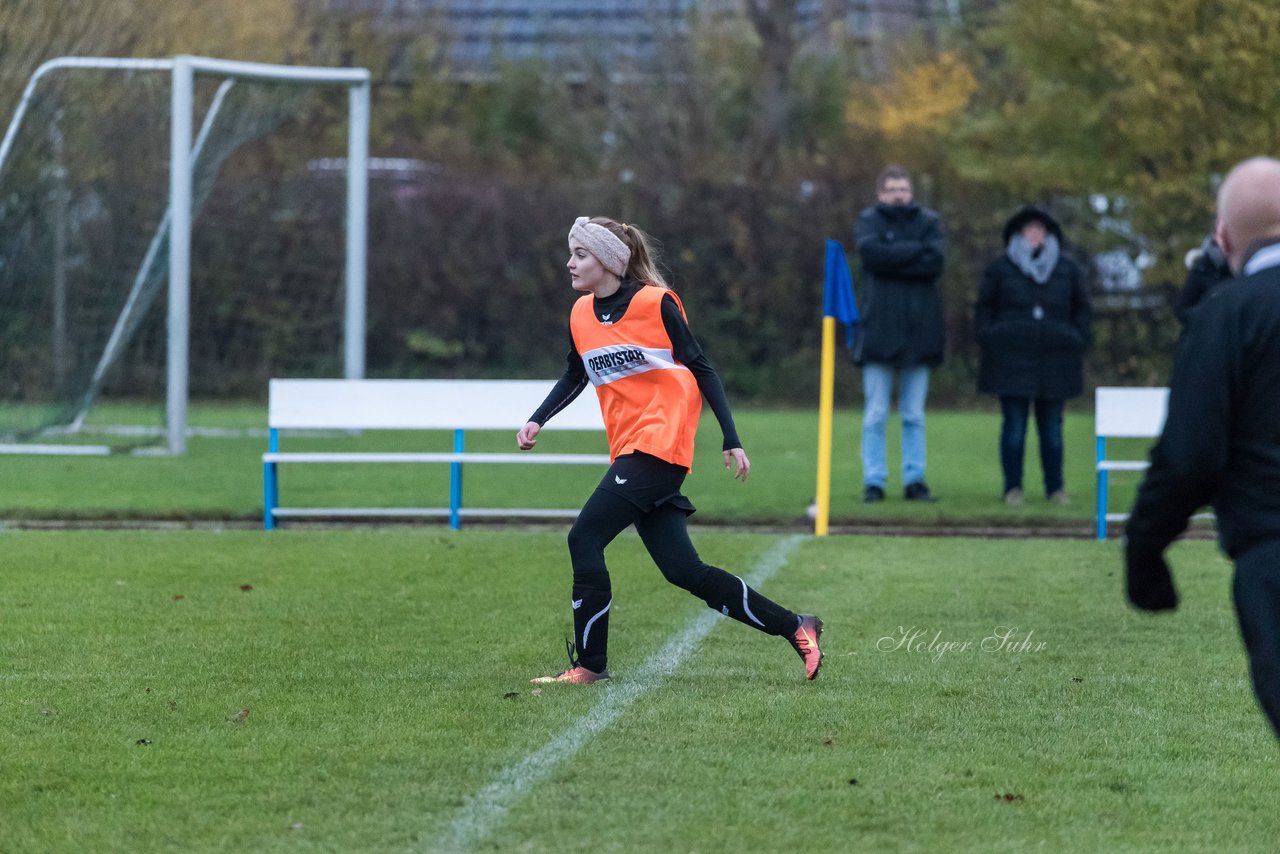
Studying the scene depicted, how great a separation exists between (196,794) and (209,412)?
18.5 m

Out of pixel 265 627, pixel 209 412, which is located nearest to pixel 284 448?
pixel 209 412

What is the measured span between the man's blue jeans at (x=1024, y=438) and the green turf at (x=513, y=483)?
0.22m

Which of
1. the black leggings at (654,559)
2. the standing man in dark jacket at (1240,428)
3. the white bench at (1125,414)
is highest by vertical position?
the standing man in dark jacket at (1240,428)

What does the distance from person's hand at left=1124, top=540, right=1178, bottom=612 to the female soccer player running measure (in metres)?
2.63

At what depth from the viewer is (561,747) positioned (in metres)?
5.69

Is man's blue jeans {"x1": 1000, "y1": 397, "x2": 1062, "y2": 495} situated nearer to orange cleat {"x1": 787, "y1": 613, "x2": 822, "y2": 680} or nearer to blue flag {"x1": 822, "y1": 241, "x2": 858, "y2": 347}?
blue flag {"x1": 822, "y1": 241, "x2": 858, "y2": 347}

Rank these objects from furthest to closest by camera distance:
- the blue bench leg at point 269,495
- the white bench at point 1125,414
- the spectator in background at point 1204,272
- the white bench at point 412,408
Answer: the white bench at point 412,408, the white bench at point 1125,414, the blue bench leg at point 269,495, the spectator in background at point 1204,272

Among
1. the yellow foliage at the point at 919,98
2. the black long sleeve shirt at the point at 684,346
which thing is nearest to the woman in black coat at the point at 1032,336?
the black long sleeve shirt at the point at 684,346

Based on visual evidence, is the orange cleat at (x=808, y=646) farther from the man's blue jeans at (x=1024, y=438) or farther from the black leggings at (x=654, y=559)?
the man's blue jeans at (x=1024, y=438)

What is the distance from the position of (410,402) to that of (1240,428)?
30.6 ft

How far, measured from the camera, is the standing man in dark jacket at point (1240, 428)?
3.82m

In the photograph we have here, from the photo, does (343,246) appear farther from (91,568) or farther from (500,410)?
(91,568)

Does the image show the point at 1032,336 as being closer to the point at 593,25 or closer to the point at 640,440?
the point at 640,440

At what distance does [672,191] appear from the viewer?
25750 mm
